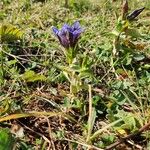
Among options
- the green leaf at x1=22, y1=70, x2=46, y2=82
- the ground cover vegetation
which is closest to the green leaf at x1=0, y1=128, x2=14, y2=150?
the ground cover vegetation

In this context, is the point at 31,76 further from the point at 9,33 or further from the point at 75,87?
the point at 9,33

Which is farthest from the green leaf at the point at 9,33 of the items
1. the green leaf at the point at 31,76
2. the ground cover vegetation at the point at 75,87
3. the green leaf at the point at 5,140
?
the green leaf at the point at 5,140

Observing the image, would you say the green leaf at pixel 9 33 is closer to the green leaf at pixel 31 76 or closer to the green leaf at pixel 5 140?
the green leaf at pixel 31 76

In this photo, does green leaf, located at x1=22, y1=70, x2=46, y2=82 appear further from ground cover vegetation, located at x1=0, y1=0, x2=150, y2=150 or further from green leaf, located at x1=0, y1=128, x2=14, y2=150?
green leaf, located at x1=0, y1=128, x2=14, y2=150

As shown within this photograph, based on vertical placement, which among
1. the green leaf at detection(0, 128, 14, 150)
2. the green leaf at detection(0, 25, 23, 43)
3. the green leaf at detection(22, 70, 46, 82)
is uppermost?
the green leaf at detection(0, 25, 23, 43)

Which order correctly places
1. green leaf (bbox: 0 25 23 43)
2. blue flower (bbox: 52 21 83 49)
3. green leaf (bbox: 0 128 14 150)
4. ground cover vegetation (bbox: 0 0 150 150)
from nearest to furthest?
green leaf (bbox: 0 128 14 150) < ground cover vegetation (bbox: 0 0 150 150) < blue flower (bbox: 52 21 83 49) < green leaf (bbox: 0 25 23 43)

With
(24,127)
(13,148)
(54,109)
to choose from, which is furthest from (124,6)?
(13,148)

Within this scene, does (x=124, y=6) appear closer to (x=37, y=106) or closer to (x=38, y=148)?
(x=37, y=106)

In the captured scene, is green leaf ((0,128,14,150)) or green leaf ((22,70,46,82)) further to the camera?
green leaf ((22,70,46,82))
